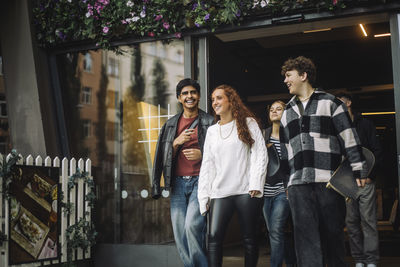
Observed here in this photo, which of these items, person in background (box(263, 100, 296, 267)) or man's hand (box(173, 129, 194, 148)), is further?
person in background (box(263, 100, 296, 267))

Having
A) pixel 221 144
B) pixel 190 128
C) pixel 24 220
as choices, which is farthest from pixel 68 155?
pixel 221 144

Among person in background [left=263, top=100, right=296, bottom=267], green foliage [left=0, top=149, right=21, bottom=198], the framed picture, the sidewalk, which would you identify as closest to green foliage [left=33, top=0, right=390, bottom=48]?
person in background [left=263, top=100, right=296, bottom=267]

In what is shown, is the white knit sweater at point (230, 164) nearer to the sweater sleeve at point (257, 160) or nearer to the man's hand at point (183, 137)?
the sweater sleeve at point (257, 160)

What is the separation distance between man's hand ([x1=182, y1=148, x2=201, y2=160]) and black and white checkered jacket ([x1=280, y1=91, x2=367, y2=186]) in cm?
123

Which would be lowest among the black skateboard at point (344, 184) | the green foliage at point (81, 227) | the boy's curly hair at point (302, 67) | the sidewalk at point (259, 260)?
the sidewalk at point (259, 260)

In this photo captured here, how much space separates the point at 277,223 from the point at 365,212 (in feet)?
4.67

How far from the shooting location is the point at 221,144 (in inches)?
196

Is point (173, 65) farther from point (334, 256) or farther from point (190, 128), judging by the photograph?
point (334, 256)

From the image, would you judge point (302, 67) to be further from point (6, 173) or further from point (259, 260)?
point (259, 260)

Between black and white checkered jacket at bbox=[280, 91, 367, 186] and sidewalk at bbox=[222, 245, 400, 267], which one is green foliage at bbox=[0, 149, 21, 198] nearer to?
sidewalk at bbox=[222, 245, 400, 267]

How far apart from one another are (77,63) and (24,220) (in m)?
2.81

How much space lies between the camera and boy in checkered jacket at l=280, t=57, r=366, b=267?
422 centimetres

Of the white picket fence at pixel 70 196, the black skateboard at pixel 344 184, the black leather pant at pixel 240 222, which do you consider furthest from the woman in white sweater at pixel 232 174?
the white picket fence at pixel 70 196

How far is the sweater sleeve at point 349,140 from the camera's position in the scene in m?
4.18
